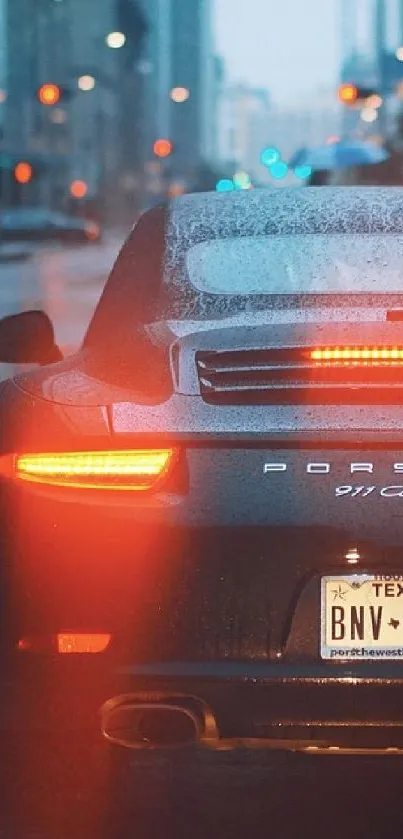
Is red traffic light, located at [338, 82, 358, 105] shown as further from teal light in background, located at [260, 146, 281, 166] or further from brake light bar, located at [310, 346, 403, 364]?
brake light bar, located at [310, 346, 403, 364]

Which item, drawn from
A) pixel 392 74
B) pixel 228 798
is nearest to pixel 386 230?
pixel 228 798

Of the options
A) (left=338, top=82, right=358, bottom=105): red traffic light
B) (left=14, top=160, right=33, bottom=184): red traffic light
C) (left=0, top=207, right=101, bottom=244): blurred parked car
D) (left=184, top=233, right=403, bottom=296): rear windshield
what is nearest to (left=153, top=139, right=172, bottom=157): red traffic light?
(left=14, top=160, right=33, bottom=184): red traffic light

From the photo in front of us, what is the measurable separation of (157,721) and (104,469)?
556 millimetres

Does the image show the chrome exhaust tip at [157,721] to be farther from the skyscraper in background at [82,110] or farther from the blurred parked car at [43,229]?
the skyscraper in background at [82,110]

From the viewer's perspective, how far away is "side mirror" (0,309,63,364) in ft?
18.2

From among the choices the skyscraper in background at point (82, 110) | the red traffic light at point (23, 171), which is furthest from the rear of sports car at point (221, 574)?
the skyscraper in background at point (82, 110)

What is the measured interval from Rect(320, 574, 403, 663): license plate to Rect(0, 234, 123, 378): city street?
1206 cm

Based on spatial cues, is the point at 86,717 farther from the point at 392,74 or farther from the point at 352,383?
the point at 392,74

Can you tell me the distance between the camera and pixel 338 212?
17.7 feet

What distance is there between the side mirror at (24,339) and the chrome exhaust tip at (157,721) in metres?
1.76

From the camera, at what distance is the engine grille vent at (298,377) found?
4016 mm

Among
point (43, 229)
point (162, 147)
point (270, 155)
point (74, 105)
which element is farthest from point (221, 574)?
point (74, 105)

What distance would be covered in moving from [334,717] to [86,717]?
0.54 meters

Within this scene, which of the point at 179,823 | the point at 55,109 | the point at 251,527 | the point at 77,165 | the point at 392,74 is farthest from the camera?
the point at 77,165
